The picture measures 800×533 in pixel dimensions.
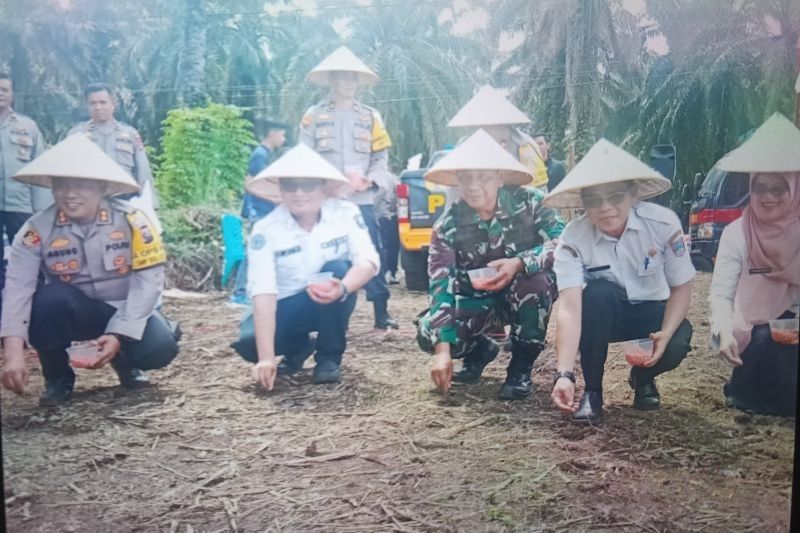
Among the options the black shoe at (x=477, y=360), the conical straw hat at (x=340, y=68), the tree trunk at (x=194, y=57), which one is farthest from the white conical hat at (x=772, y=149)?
the tree trunk at (x=194, y=57)

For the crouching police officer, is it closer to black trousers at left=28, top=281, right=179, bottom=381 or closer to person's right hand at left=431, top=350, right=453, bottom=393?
black trousers at left=28, top=281, right=179, bottom=381

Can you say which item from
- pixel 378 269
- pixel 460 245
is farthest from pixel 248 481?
pixel 460 245

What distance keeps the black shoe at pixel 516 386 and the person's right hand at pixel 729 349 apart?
23.7 inches

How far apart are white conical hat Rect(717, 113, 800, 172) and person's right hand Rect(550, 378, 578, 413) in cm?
83

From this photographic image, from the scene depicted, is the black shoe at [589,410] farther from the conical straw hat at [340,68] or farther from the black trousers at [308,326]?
the conical straw hat at [340,68]

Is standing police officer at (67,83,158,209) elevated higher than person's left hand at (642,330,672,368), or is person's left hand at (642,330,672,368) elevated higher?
standing police officer at (67,83,158,209)

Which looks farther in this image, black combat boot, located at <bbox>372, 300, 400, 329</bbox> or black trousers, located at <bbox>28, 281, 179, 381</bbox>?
black combat boot, located at <bbox>372, 300, 400, 329</bbox>

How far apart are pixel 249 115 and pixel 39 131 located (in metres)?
0.62

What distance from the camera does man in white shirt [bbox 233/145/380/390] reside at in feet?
7.03

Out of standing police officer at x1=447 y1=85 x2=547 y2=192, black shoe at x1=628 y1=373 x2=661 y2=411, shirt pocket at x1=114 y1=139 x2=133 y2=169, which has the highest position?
standing police officer at x1=447 y1=85 x2=547 y2=192

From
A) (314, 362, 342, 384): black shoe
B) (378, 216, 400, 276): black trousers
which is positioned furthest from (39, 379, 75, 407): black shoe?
(378, 216, 400, 276): black trousers

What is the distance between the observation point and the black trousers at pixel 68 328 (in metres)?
2.16

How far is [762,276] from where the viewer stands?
7.21ft

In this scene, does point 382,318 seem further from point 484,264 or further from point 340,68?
point 340,68
